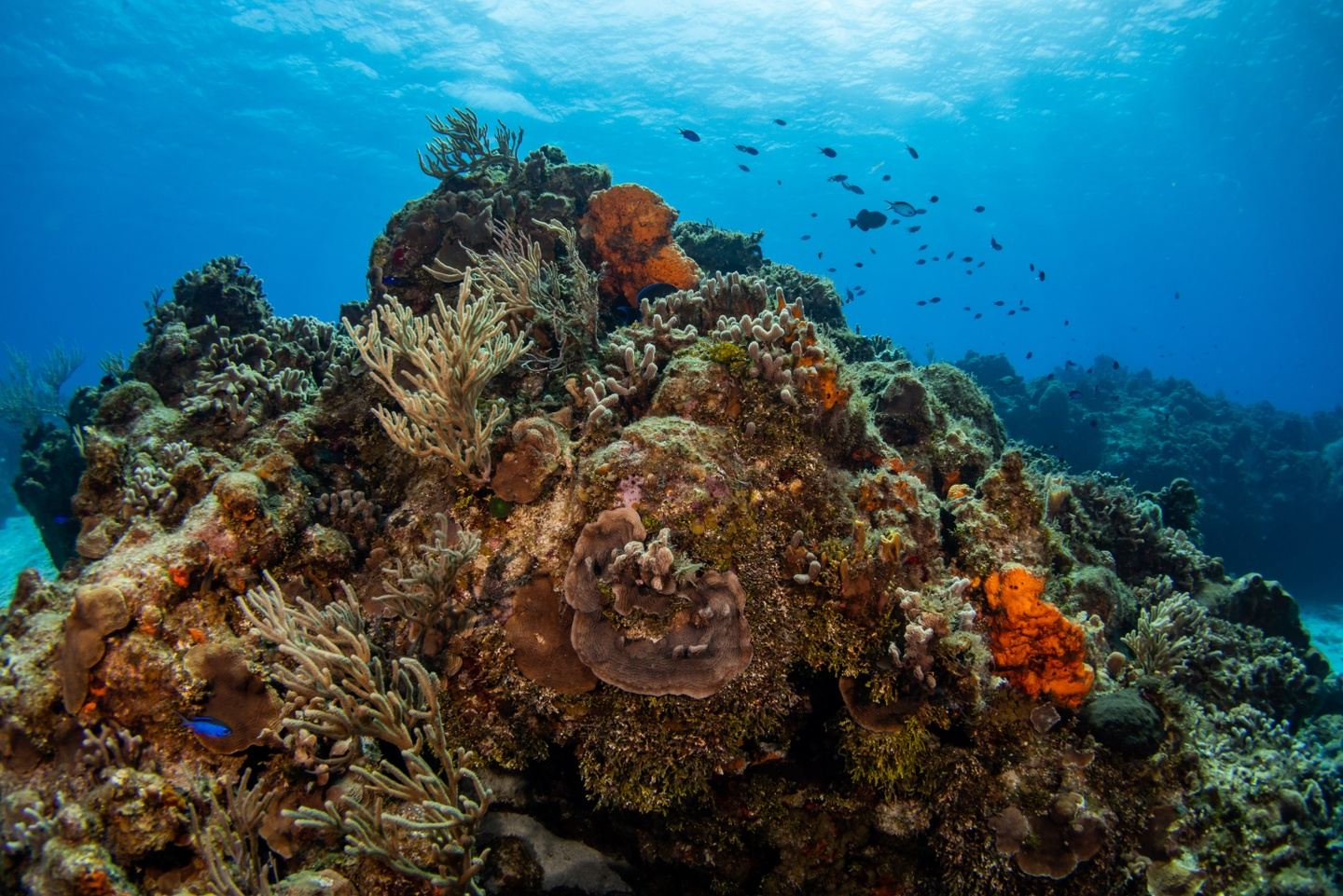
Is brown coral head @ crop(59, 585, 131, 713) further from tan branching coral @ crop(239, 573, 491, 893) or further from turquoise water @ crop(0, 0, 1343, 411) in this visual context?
turquoise water @ crop(0, 0, 1343, 411)

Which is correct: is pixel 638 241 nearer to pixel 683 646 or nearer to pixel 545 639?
pixel 545 639

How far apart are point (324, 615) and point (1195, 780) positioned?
18.6 ft

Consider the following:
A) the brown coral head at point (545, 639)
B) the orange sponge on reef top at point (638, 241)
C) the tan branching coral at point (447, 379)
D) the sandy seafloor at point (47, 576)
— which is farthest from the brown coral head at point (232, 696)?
the sandy seafloor at point (47, 576)

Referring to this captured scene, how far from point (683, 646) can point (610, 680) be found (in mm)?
473

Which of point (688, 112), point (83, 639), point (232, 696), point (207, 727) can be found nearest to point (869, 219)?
point (232, 696)

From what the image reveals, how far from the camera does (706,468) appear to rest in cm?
390

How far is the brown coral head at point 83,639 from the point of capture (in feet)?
11.1

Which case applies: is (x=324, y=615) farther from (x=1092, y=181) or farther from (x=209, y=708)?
(x=1092, y=181)

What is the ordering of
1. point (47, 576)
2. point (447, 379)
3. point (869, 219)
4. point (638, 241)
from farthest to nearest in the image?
point (47, 576) → point (869, 219) → point (638, 241) → point (447, 379)

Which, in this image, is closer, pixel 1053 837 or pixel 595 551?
pixel 1053 837

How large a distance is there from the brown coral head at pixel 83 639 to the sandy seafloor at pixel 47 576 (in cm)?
1452

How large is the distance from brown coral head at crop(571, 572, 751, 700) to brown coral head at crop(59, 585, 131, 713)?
2843 millimetres

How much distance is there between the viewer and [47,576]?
48.3 feet

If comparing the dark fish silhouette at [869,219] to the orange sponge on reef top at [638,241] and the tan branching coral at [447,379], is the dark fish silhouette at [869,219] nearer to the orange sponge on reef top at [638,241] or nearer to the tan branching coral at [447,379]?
the orange sponge on reef top at [638,241]
